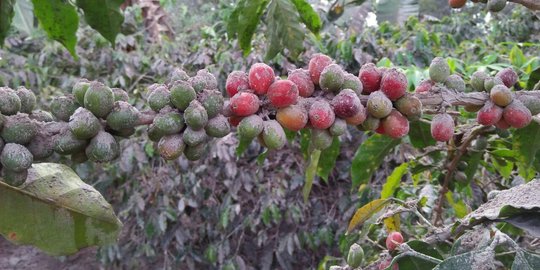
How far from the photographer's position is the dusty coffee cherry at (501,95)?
2.19 ft

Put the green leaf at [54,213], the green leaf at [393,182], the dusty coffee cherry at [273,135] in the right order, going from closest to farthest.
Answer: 1. the dusty coffee cherry at [273,135]
2. the green leaf at [54,213]
3. the green leaf at [393,182]

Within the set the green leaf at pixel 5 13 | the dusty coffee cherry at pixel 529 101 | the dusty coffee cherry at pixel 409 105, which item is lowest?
the dusty coffee cherry at pixel 529 101

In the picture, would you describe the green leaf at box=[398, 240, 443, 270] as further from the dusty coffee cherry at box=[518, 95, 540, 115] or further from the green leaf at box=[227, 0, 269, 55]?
the green leaf at box=[227, 0, 269, 55]

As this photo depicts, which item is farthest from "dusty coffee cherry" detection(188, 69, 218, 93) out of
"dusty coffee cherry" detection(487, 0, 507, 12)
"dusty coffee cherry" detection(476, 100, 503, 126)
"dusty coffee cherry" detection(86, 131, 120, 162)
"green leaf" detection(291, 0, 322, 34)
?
"green leaf" detection(291, 0, 322, 34)

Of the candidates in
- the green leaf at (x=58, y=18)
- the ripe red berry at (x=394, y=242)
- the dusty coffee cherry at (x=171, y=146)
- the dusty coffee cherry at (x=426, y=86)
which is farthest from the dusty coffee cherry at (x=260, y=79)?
the green leaf at (x=58, y=18)

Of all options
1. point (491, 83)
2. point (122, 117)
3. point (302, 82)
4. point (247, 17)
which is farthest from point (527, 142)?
point (122, 117)

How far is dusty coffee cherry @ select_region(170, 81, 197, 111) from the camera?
1.82 ft

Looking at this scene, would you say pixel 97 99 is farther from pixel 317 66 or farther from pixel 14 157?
pixel 317 66

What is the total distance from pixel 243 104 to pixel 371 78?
0.19m

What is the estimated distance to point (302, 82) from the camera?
647 mm

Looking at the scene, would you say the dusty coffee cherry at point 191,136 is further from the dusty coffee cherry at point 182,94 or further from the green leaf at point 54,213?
the green leaf at point 54,213

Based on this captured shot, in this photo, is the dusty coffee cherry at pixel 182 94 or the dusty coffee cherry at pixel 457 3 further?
the dusty coffee cherry at pixel 457 3

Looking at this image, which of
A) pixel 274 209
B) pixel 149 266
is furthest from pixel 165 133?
pixel 149 266

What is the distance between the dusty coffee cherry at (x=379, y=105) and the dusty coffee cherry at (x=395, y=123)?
0.02 m
